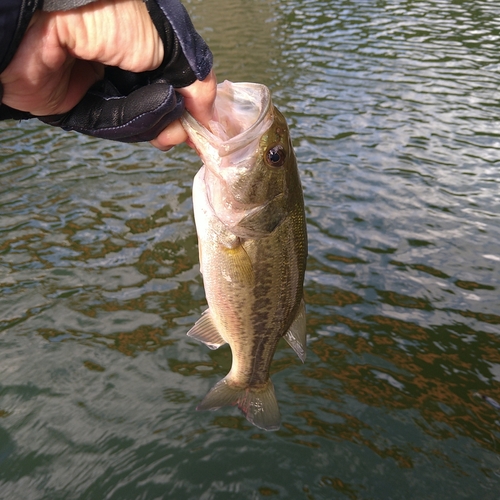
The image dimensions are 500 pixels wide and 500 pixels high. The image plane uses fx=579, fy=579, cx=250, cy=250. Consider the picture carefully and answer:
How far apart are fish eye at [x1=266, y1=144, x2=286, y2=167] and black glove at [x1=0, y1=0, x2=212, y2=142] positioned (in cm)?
58

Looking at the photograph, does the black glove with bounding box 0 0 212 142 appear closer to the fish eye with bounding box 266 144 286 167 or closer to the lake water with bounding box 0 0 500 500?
the fish eye with bounding box 266 144 286 167

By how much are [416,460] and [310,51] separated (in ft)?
40.0

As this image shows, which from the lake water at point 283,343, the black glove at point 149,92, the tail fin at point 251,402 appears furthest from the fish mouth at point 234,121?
the lake water at point 283,343

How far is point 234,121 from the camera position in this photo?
9.50ft

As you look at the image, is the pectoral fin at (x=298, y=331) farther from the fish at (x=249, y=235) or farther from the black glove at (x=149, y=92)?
the black glove at (x=149, y=92)

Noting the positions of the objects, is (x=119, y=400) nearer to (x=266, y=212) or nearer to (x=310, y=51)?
(x=266, y=212)

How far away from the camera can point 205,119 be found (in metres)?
2.69

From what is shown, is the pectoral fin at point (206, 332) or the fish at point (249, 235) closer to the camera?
the fish at point (249, 235)

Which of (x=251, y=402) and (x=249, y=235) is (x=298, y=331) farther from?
(x=249, y=235)

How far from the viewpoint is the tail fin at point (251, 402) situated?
361cm


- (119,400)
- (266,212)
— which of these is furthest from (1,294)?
(266,212)

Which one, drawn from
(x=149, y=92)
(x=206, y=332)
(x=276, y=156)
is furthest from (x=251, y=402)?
(x=149, y=92)

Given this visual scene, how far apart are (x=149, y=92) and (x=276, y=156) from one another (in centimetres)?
80

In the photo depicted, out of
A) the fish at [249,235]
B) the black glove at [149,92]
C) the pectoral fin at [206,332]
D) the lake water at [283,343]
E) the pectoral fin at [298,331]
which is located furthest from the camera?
the lake water at [283,343]
